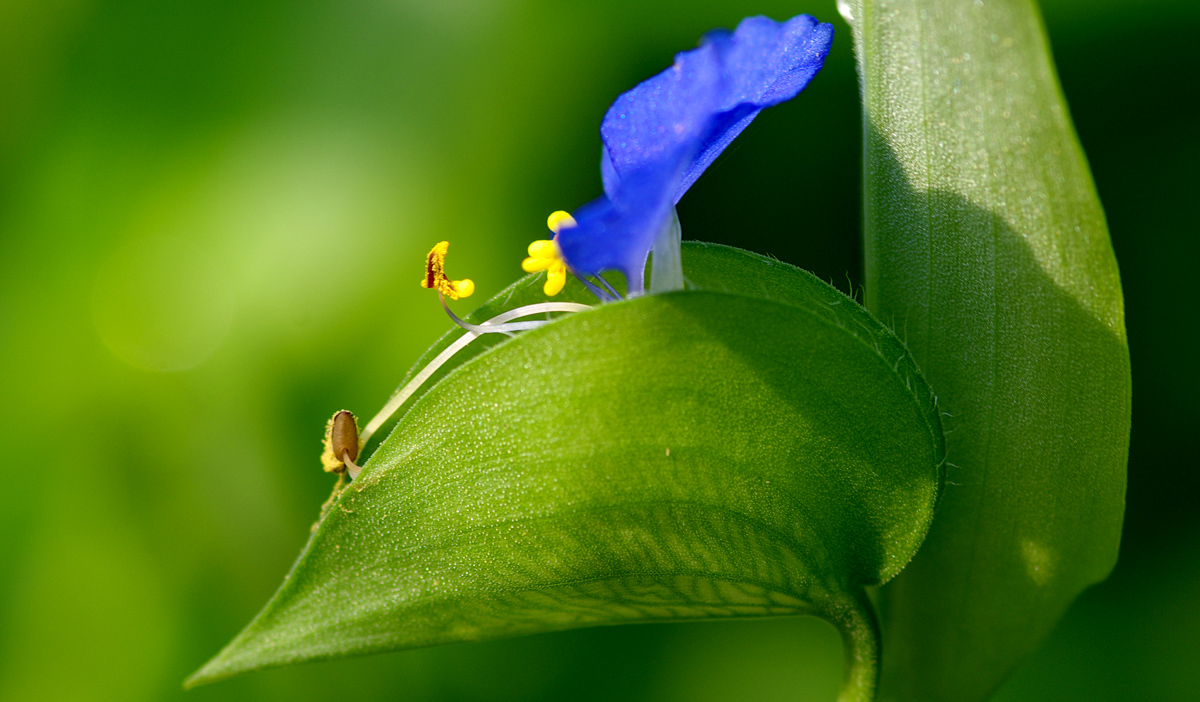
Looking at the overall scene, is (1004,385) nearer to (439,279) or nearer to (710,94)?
(710,94)

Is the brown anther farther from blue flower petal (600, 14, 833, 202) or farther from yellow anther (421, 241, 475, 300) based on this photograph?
blue flower petal (600, 14, 833, 202)

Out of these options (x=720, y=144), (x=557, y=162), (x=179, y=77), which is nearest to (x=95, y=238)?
(x=179, y=77)

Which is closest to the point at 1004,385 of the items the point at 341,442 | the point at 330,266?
the point at 341,442

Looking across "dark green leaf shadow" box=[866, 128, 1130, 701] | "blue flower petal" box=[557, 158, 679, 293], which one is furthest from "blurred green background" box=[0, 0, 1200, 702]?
"blue flower petal" box=[557, 158, 679, 293]

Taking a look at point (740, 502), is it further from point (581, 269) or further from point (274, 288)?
point (274, 288)

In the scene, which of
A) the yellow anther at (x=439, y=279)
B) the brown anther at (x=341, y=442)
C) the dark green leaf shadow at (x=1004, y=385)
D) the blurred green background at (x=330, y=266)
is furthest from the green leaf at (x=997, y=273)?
the blurred green background at (x=330, y=266)

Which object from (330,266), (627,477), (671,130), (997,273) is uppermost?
(671,130)
